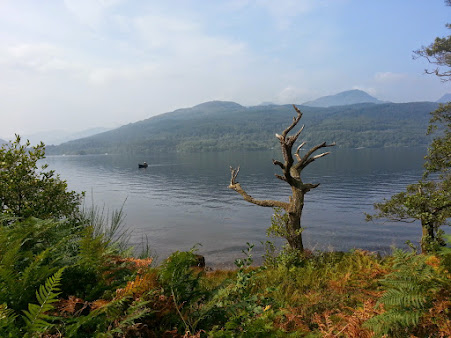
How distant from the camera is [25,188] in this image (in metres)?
8.68

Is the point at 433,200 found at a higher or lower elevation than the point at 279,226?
higher

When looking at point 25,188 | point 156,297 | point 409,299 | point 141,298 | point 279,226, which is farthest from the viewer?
point 279,226

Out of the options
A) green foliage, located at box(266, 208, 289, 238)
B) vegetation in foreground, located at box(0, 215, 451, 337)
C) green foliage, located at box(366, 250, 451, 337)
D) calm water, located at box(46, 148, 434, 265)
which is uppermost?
vegetation in foreground, located at box(0, 215, 451, 337)

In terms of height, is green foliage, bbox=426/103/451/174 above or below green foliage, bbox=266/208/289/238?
above

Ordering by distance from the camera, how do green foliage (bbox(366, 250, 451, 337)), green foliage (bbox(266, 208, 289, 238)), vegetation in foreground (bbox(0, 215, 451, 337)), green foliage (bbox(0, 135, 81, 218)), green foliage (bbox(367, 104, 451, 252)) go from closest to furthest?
vegetation in foreground (bbox(0, 215, 451, 337)) → green foliage (bbox(366, 250, 451, 337)) → green foliage (bbox(0, 135, 81, 218)) → green foliage (bbox(266, 208, 289, 238)) → green foliage (bbox(367, 104, 451, 252))

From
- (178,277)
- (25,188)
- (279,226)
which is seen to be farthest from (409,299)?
(25,188)

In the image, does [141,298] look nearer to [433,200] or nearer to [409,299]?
[409,299]

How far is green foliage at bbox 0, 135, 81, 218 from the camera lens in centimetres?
822

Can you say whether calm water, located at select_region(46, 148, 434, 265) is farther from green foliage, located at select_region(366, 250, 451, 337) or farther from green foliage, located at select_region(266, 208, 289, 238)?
green foliage, located at select_region(366, 250, 451, 337)

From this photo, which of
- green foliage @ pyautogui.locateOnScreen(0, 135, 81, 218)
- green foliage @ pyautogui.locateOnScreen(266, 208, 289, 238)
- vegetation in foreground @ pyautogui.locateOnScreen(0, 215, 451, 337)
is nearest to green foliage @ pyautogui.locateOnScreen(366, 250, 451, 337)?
vegetation in foreground @ pyautogui.locateOnScreen(0, 215, 451, 337)

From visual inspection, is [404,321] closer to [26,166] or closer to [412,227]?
[26,166]

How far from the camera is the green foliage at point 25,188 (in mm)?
8219

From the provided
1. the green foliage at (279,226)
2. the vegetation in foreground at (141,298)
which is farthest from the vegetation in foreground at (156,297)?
the green foliage at (279,226)

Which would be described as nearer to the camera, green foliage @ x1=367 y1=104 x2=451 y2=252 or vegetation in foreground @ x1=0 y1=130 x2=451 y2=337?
vegetation in foreground @ x1=0 y1=130 x2=451 y2=337
